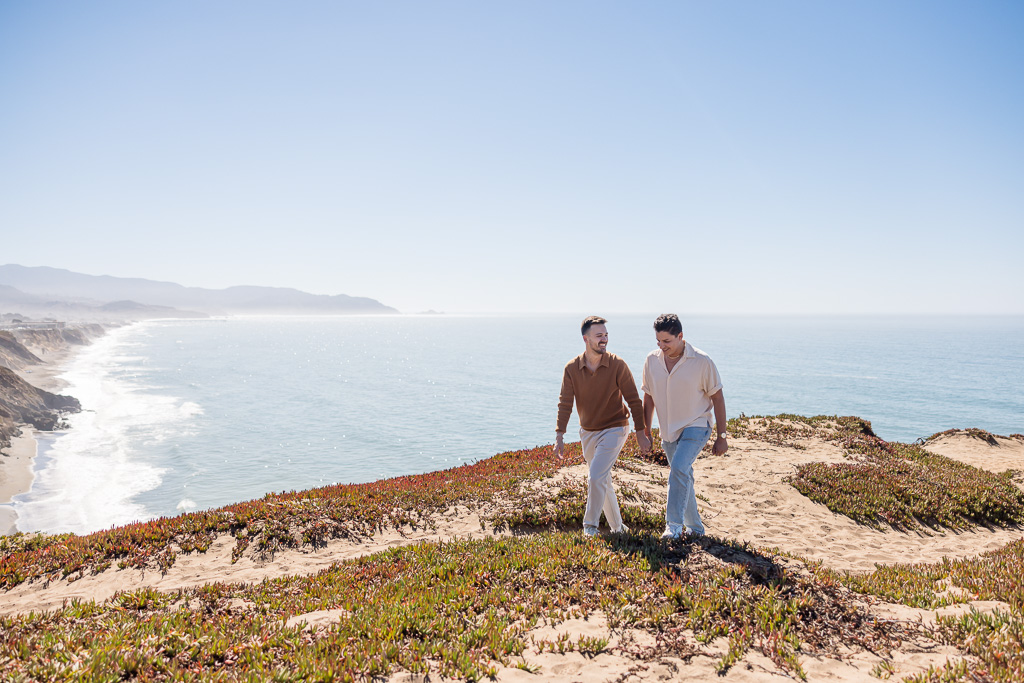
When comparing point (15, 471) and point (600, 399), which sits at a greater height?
point (600, 399)

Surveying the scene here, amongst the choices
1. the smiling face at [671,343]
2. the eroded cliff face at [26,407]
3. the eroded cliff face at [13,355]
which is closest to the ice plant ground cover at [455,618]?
the smiling face at [671,343]

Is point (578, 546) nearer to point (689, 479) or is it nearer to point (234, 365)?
point (689, 479)

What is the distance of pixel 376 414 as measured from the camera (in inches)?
2254

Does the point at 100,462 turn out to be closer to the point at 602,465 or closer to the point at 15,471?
the point at 15,471

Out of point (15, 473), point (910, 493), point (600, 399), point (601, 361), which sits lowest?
point (15, 473)

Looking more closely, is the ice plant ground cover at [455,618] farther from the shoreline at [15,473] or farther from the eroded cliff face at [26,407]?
the eroded cliff face at [26,407]

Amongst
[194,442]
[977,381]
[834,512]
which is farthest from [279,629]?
[977,381]

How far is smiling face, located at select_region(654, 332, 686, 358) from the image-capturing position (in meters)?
7.43

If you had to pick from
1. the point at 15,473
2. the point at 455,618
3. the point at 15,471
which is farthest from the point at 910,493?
the point at 15,471

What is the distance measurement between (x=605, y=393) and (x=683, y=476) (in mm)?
1701

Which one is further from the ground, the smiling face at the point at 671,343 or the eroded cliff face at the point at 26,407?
the smiling face at the point at 671,343

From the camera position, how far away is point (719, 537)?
1010cm

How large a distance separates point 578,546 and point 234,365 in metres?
112

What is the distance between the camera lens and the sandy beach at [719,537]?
4770 millimetres
